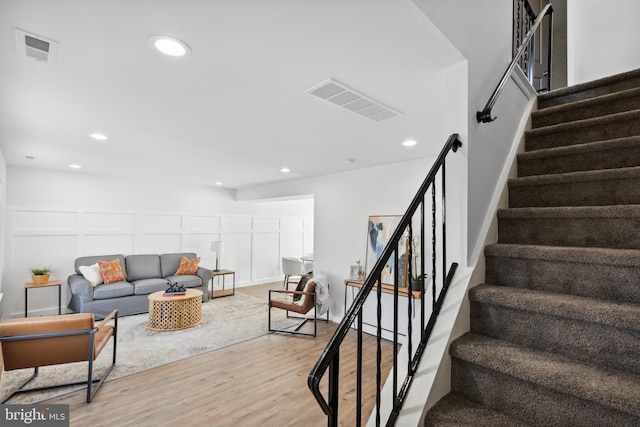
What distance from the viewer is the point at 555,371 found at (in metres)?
1.10

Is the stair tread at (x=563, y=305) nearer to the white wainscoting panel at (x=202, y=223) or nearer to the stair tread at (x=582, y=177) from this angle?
the stair tread at (x=582, y=177)

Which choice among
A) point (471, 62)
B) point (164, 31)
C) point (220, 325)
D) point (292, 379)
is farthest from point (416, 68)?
point (220, 325)

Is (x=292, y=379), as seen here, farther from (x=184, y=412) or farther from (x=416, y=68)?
(x=416, y=68)

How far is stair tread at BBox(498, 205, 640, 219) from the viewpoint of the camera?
4.71 feet

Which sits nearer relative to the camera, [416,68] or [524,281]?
[524,281]

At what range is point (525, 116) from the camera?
7.74ft

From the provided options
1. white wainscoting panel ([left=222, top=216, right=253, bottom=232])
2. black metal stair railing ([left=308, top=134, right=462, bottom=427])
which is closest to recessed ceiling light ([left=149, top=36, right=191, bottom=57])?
black metal stair railing ([left=308, top=134, right=462, bottom=427])

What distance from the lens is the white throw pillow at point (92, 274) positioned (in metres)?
5.14

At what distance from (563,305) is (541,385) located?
329mm

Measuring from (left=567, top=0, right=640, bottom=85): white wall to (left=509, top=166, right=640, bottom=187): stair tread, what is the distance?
2.46 m

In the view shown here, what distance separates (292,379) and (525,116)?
312 centimetres

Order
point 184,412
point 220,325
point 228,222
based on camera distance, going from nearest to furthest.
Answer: point 184,412, point 220,325, point 228,222

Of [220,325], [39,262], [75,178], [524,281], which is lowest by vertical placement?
[220,325]

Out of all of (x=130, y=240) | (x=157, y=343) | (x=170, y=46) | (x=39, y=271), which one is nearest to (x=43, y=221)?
(x=39, y=271)
